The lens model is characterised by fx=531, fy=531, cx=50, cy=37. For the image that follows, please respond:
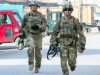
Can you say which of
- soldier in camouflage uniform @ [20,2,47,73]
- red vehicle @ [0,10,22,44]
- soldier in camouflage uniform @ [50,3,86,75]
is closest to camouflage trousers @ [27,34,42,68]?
soldier in camouflage uniform @ [20,2,47,73]

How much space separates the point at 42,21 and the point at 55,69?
191cm

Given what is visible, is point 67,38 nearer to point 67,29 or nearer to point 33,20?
point 67,29

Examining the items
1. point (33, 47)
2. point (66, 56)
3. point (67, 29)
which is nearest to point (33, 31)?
point (33, 47)

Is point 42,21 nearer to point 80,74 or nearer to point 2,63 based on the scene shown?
point 80,74

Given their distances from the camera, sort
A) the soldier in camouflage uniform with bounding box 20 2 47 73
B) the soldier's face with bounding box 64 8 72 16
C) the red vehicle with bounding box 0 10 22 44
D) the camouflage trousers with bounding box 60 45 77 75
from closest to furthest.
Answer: the soldier's face with bounding box 64 8 72 16 < the camouflage trousers with bounding box 60 45 77 75 < the soldier in camouflage uniform with bounding box 20 2 47 73 < the red vehicle with bounding box 0 10 22 44

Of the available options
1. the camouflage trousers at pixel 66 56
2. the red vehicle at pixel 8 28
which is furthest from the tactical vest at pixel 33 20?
the red vehicle at pixel 8 28

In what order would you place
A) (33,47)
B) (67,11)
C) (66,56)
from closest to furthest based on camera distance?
(67,11)
(66,56)
(33,47)

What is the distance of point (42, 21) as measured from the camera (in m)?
13.6

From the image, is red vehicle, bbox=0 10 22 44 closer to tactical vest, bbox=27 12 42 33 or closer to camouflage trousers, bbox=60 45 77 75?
tactical vest, bbox=27 12 42 33

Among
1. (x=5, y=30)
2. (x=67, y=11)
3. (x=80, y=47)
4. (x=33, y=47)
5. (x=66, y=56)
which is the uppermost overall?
(x=67, y=11)

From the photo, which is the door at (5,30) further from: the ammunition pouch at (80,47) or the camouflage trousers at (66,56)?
the ammunition pouch at (80,47)

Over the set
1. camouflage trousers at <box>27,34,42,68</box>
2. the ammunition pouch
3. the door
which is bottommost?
the door

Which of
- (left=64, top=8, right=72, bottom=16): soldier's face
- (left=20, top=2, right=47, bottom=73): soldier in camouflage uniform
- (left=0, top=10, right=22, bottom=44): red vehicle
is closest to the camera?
(left=64, top=8, right=72, bottom=16): soldier's face

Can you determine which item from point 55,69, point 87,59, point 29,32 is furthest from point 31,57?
point 87,59
